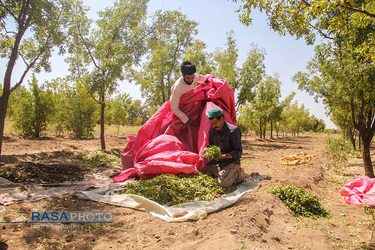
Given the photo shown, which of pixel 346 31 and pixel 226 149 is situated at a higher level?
pixel 346 31

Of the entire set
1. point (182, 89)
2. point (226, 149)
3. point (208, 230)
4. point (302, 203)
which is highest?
point (182, 89)

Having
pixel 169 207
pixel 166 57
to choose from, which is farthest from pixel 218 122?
pixel 166 57

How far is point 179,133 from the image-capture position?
592 cm

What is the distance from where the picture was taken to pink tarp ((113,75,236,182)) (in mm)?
5074

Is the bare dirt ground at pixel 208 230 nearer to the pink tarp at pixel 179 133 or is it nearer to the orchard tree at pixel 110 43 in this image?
the pink tarp at pixel 179 133

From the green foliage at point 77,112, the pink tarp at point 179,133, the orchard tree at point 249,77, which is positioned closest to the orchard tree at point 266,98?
the orchard tree at point 249,77

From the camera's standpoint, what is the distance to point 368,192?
13.2 ft

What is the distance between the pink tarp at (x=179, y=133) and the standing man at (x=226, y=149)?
404mm

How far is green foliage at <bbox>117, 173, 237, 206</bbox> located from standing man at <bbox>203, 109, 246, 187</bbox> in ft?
0.62

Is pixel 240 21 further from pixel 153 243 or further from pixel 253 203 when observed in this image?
pixel 153 243

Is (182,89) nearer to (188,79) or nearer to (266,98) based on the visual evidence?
(188,79)

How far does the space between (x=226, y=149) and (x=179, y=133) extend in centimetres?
162

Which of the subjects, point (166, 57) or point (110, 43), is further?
point (166, 57)

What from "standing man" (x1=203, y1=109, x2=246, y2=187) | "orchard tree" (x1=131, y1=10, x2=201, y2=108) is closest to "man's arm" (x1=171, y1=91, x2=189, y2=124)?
"standing man" (x1=203, y1=109, x2=246, y2=187)
